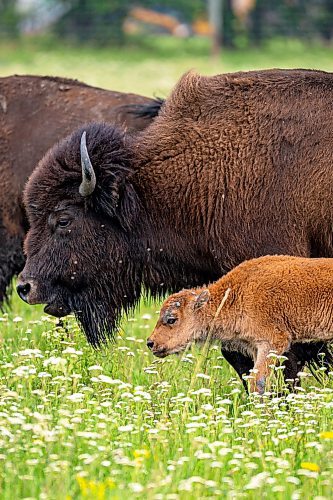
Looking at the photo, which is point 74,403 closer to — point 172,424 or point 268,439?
point 172,424

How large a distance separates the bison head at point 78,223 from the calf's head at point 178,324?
2.63 feet

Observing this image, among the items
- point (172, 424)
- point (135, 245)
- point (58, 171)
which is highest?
point (58, 171)

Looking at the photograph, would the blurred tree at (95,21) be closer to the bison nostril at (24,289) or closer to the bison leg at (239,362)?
the bison nostril at (24,289)

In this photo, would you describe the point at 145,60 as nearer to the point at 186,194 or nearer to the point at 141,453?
the point at 186,194

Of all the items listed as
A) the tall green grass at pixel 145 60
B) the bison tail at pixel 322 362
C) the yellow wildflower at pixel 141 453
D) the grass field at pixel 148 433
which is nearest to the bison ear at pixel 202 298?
the grass field at pixel 148 433

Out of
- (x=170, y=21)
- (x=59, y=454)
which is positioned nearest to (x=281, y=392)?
(x=59, y=454)

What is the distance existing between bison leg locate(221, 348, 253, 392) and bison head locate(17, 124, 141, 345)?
2.59 ft

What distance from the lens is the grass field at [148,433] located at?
15.4 ft

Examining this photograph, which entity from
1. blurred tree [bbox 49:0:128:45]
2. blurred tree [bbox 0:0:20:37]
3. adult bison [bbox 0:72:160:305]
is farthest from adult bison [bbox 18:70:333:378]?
blurred tree [bbox 0:0:20:37]

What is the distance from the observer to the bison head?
6.97 meters

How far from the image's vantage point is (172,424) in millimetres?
5594

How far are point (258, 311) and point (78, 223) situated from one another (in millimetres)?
1436

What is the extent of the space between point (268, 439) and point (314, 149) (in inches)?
82.3

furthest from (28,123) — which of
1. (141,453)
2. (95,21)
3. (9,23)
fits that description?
(9,23)
